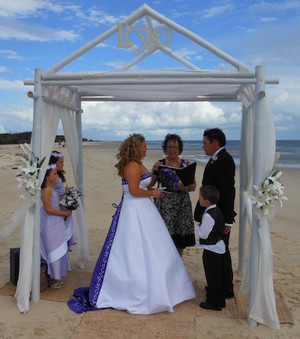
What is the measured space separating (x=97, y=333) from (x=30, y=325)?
28.6 inches

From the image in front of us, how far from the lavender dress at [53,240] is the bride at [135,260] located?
520 millimetres

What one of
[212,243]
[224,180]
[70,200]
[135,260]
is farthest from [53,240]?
[224,180]

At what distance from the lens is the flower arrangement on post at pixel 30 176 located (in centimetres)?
442

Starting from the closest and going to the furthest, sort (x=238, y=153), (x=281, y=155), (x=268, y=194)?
(x=268, y=194) < (x=281, y=155) < (x=238, y=153)

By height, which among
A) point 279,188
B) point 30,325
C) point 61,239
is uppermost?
point 279,188

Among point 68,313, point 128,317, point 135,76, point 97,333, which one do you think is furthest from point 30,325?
point 135,76

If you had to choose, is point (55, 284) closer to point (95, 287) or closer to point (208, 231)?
point (95, 287)

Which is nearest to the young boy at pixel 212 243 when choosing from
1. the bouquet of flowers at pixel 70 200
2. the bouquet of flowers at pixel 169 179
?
the bouquet of flowers at pixel 169 179

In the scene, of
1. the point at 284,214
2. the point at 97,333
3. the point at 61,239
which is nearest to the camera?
the point at 97,333

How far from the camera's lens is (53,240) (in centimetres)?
494

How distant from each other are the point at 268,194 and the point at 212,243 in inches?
33.2

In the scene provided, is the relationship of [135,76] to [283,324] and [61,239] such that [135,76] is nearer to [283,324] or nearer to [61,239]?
[61,239]

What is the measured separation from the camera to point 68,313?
173 inches

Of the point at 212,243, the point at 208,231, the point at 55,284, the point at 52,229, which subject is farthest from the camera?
the point at 55,284
